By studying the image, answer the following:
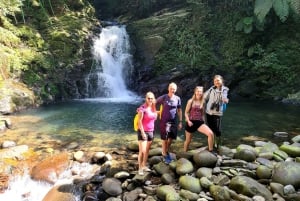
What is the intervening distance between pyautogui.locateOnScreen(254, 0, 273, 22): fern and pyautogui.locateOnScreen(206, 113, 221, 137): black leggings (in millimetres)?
14032

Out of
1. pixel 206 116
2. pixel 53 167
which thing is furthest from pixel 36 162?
pixel 206 116

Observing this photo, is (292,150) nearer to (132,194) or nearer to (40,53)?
(132,194)

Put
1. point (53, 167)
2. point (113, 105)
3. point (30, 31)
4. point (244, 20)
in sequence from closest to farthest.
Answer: point (53, 167)
point (113, 105)
point (30, 31)
point (244, 20)

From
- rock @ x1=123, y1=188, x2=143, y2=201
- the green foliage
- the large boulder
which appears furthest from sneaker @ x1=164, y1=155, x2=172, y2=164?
the green foliage

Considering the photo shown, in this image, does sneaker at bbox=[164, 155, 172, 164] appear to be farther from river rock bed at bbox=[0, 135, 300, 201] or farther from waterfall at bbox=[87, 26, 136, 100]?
waterfall at bbox=[87, 26, 136, 100]

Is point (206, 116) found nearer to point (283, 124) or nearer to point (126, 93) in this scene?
point (283, 124)

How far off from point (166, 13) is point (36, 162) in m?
21.0

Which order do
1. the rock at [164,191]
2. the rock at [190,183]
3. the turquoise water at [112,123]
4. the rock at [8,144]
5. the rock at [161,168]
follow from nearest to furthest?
1. the rock at [164,191]
2. the rock at [190,183]
3. the rock at [161,168]
4. the rock at [8,144]
5. the turquoise water at [112,123]

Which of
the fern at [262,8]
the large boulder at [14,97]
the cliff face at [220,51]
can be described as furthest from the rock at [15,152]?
the fern at [262,8]

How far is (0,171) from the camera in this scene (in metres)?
7.68

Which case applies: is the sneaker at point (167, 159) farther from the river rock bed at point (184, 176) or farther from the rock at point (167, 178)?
the rock at point (167, 178)

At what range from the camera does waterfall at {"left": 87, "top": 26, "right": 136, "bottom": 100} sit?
2142 centimetres

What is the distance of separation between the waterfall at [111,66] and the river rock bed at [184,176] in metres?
13.1

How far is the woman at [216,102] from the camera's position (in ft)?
23.0
